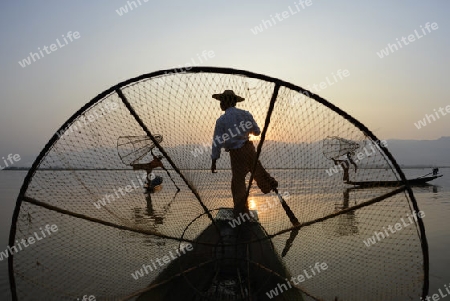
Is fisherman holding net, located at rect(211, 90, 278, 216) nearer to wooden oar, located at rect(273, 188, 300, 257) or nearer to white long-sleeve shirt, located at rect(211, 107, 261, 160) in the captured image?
white long-sleeve shirt, located at rect(211, 107, 261, 160)

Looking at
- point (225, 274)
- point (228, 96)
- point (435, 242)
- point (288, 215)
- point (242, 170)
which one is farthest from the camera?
point (435, 242)

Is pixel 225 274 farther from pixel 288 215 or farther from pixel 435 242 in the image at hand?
pixel 435 242

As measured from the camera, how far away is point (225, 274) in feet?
11.1

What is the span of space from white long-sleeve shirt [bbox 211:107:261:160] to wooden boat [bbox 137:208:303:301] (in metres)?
1.15

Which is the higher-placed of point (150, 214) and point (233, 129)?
point (233, 129)

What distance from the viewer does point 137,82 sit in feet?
9.39

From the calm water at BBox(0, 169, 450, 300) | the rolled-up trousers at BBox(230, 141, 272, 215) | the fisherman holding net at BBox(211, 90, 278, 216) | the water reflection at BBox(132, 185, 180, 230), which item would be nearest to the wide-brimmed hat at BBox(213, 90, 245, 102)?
the fisherman holding net at BBox(211, 90, 278, 216)

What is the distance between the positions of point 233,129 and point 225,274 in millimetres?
1907

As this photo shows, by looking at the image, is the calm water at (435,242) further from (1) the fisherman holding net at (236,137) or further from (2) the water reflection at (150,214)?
(1) the fisherman holding net at (236,137)

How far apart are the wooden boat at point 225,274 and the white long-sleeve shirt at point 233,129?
1153 mm

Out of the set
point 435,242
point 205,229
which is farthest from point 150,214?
point 435,242

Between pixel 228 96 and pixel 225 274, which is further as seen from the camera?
pixel 228 96

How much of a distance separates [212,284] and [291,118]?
83.6 inches

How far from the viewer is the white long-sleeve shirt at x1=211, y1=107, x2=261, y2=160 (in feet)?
13.3
